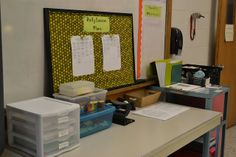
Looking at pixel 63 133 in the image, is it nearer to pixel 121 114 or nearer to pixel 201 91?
pixel 121 114

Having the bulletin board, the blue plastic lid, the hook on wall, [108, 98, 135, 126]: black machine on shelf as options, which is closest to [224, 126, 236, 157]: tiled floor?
the hook on wall

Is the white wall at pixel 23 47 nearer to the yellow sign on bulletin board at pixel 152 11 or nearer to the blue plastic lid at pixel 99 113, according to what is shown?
the blue plastic lid at pixel 99 113

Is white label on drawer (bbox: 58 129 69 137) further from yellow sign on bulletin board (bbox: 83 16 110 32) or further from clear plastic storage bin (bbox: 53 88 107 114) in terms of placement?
yellow sign on bulletin board (bbox: 83 16 110 32)

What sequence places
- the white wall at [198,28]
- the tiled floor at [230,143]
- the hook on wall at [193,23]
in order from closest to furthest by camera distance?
the white wall at [198,28] < the hook on wall at [193,23] < the tiled floor at [230,143]

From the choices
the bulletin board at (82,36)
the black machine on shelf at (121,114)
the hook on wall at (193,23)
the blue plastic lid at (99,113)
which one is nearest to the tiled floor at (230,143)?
the hook on wall at (193,23)

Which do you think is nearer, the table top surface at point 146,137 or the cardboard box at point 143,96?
the table top surface at point 146,137

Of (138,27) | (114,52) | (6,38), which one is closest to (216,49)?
(138,27)

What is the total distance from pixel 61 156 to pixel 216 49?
2.47m

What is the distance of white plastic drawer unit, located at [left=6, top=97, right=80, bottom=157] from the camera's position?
1312 mm

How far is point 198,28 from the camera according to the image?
313 cm

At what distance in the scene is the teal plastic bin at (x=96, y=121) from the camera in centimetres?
160

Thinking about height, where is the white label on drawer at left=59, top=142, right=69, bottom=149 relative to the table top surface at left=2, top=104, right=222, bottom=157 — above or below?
above

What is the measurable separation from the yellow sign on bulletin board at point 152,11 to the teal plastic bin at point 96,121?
3.02ft

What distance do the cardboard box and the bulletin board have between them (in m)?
0.10
